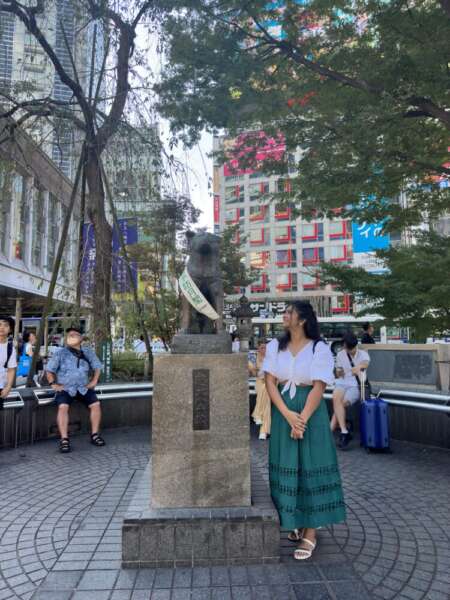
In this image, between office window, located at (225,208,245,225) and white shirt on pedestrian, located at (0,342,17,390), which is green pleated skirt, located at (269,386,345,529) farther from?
office window, located at (225,208,245,225)

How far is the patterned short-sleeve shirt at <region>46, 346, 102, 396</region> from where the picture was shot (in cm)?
612

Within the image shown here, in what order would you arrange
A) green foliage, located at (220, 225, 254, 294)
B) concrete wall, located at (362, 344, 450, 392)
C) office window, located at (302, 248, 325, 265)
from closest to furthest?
concrete wall, located at (362, 344, 450, 392)
green foliage, located at (220, 225, 254, 294)
office window, located at (302, 248, 325, 265)

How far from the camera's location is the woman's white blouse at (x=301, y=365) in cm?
279

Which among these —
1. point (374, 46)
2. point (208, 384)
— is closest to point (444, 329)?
point (374, 46)

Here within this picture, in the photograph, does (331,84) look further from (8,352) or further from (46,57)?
(8,352)

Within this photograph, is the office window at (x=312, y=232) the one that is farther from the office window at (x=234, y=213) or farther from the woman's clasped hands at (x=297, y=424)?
the woman's clasped hands at (x=297, y=424)

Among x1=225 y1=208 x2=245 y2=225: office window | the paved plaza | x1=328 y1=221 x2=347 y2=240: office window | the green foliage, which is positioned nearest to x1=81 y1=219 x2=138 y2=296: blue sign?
the paved plaza

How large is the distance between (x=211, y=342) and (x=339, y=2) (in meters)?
6.36

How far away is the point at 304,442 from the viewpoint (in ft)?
9.27

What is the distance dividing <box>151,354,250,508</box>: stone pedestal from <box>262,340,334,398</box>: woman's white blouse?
0.32 meters

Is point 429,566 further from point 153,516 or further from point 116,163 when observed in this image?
point 116,163

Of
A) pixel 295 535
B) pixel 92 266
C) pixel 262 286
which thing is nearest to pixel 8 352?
pixel 92 266

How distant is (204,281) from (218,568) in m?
2.23

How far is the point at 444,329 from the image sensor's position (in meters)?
10.4
